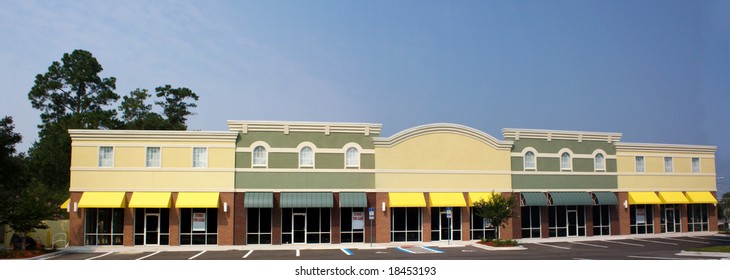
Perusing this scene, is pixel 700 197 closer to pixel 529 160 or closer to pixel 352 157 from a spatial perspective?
pixel 529 160

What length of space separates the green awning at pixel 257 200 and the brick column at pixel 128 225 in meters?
6.18

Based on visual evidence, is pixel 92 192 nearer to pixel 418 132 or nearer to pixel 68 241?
pixel 68 241

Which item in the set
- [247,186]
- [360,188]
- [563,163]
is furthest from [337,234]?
[563,163]

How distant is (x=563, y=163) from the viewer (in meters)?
40.8

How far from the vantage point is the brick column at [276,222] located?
3500cm

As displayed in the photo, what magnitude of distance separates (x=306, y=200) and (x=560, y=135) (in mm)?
17741

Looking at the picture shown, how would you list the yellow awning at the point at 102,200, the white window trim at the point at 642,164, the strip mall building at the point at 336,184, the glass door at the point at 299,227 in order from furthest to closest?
1. the white window trim at the point at 642,164
2. the glass door at the point at 299,227
3. the strip mall building at the point at 336,184
4. the yellow awning at the point at 102,200

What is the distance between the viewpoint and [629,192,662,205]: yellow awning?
41.8m

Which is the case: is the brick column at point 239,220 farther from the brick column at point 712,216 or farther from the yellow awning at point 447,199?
the brick column at point 712,216

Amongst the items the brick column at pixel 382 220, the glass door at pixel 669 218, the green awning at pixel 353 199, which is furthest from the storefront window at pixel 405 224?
the glass door at pixel 669 218

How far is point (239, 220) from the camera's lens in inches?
1362

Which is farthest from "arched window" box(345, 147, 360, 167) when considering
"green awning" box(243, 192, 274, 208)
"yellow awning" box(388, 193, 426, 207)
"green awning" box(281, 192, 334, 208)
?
"green awning" box(243, 192, 274, 208)

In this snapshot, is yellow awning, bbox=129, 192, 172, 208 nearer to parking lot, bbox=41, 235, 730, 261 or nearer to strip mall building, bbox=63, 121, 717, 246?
strip mall building, bbox=63, 121, 717, 246

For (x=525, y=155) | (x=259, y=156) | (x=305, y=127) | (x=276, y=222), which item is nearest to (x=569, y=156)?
(x=525, y=155)
